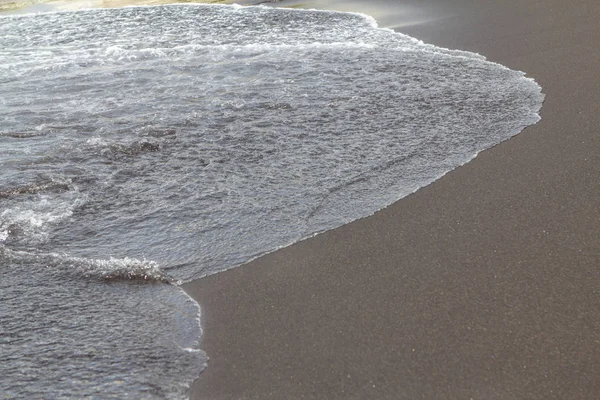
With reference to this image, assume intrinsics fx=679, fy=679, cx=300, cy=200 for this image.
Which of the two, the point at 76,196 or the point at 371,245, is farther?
the point at 76,196

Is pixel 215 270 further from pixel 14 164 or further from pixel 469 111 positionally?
pixel 469 111

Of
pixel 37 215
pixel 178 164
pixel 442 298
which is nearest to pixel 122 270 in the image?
pixel 37 215

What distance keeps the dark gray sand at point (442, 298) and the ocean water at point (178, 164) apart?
0.20 meters

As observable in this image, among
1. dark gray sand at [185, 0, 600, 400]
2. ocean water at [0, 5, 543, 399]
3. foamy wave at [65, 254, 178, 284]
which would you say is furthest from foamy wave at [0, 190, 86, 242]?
dark gray sand at [185, 0, 600, 400]

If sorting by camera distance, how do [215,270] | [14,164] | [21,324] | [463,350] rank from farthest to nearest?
[14,164], [215,270], [21,324], [463,350]

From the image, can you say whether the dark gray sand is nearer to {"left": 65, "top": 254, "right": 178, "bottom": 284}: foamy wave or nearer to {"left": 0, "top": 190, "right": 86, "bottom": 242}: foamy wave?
{"left": 65, "top": 254, "right": 178, "bottom": 284}: foamy wave

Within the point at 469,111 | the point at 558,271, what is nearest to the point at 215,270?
the point at 558,271

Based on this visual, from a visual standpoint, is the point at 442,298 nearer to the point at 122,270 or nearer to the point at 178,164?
the point at 122,270

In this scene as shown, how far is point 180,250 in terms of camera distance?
13.3 ft

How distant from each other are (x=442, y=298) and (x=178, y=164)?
8.51 ft

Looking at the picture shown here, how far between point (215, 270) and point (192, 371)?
0.88 m

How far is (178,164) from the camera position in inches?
206

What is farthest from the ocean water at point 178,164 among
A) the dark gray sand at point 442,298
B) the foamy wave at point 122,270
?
the dark gray sand at point 442,298

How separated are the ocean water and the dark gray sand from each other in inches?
7.9
